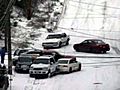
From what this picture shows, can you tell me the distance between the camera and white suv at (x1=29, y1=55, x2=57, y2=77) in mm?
34625

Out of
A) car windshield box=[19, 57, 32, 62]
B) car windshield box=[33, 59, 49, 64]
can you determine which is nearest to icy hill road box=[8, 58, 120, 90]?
car windshield box=[33, 59, 49, 64]

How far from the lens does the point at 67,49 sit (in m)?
47.5

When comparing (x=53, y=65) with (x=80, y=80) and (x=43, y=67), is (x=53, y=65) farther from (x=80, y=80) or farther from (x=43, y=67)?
(x=80, y=80)

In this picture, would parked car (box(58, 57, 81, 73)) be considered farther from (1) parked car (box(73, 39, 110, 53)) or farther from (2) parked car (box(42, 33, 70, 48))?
(2) parked car (box(42, 33, 70, 48))

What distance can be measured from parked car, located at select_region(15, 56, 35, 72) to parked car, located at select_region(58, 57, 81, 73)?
7.73 feet

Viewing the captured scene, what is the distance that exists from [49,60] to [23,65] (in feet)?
7.05

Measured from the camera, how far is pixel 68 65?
118 feet

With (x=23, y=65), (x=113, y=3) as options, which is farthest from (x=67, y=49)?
(x=113, y=3)

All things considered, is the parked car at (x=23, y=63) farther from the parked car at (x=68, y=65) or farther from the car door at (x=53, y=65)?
the parked car at (x=68, y=65)

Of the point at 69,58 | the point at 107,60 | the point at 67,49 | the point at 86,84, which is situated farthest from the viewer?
the point at 67,49

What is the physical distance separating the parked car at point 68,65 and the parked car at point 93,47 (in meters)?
7.23

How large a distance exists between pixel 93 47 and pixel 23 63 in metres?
10.0

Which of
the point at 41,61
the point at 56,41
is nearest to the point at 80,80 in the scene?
the point at 41,61

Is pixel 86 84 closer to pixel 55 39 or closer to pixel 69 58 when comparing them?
pixel 69 58
